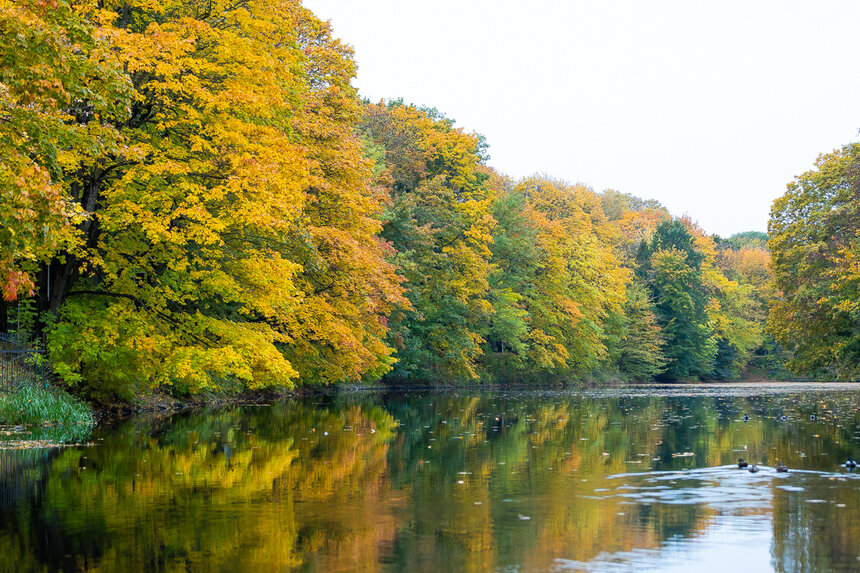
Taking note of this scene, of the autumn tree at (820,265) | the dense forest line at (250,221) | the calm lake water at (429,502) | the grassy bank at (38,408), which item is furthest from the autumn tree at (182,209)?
the autumn tree at (820,265)

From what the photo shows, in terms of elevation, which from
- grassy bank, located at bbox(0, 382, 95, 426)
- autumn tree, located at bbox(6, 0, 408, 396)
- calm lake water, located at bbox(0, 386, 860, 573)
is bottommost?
calm lake water, located at bbox(0, 386, 860, 573)

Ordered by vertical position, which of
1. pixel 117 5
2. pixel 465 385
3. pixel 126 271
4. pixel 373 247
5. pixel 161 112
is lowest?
pixel 465 385

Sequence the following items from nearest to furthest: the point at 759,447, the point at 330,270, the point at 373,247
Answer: the point at 759,447 → the point at 330,270 → the point at 373,247

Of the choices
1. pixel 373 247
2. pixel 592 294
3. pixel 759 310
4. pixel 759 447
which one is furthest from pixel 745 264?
pixel 759 447

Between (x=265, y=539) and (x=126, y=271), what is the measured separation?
17.2 metres

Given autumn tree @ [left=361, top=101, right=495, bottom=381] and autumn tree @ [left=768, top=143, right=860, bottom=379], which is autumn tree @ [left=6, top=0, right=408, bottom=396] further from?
autumn tree @ [left=768, top=143, right=860, bottom=379]

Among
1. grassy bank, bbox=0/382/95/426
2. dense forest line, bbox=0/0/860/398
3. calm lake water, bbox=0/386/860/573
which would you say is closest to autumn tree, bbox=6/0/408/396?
dense forest line, bbox=0/0/860/398

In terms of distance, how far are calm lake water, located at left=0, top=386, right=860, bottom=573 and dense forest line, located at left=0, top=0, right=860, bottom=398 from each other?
158 inches

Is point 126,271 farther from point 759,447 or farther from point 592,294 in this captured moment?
point 592,294

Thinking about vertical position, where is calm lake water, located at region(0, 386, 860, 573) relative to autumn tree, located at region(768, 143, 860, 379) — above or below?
below

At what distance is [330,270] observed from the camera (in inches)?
1281

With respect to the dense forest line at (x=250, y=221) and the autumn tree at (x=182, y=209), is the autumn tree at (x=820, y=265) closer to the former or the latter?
the dense forest line at (x=250, y=221)

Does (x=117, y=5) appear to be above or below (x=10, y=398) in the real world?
above

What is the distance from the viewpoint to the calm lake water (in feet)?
27.1
